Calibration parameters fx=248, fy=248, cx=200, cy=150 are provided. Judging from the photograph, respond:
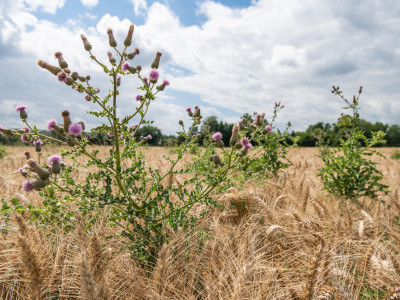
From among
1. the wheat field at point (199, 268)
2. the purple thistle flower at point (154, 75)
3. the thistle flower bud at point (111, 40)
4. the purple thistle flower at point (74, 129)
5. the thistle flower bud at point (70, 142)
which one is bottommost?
the wheat field at point (199, 268)

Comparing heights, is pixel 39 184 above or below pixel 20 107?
below

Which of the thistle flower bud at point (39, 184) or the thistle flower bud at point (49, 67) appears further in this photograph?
the thistle flower bud at point (49, 67)

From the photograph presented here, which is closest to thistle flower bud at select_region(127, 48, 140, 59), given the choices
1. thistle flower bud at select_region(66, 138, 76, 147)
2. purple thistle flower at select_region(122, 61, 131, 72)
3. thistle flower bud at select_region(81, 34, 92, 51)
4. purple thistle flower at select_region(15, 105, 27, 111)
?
purple thistle flower at select_region(122, 61, 131, 72)

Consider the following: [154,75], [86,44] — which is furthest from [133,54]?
[86,44]

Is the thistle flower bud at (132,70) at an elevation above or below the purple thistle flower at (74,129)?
above

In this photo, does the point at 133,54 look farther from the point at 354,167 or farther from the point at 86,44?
the point at 354,167

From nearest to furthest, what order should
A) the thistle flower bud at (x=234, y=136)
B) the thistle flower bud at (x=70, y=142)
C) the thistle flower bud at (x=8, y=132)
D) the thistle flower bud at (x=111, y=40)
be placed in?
the thistle flower bud at (x=70, y=142)
the thistle flower bud at (x=8, y=132)
the thistle flower bud at (x=111, y=40)
the thistle flower bud at (x=234, y=136)

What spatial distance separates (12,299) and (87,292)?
801 millimetres

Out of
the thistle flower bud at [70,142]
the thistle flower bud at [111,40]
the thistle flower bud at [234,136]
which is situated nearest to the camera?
the thistle flower bud at [70,142]

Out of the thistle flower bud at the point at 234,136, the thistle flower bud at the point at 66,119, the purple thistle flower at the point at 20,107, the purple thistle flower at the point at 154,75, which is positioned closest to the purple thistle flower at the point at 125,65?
the purple thistle flower at the point at 154,75

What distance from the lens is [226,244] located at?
1.66m

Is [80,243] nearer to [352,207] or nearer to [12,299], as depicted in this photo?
[12,299]

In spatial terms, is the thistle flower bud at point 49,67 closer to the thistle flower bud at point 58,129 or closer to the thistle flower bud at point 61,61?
the thistle flower bud at point 61,61

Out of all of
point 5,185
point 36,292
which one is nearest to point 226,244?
point 36,292
